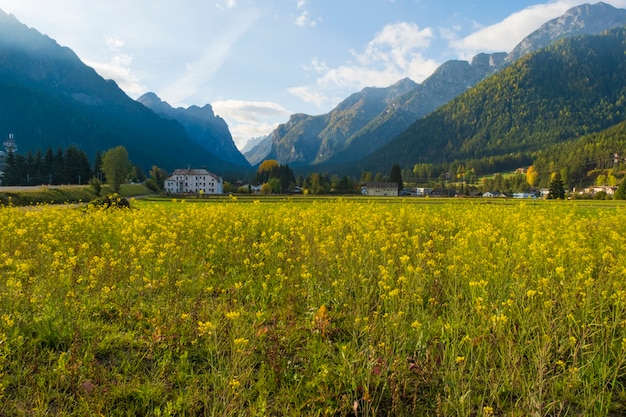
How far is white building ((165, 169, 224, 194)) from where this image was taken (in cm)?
14238

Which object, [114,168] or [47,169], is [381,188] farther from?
[47,169]

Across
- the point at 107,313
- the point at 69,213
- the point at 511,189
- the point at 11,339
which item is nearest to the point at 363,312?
the point at 107,313

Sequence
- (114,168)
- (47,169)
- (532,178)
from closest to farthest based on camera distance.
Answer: (114,168)
(47,169)
(532,178)

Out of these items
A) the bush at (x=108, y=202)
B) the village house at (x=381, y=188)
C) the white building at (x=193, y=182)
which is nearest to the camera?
the bush at (x=108, y=202)

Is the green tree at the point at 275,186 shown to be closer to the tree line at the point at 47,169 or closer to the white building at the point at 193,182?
the white building at the point at 193,182

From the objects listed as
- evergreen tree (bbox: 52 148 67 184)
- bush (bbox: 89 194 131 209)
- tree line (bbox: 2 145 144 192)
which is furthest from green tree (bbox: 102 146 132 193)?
bush (bbox: 89 194 131 209)

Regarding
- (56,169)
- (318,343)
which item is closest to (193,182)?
(56,169)

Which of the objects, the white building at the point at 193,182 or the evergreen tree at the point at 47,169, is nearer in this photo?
the evergreen tree at the point at 47,169

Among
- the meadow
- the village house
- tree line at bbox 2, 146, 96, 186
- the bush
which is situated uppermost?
tree line at bbox 2, 146, 96, 186

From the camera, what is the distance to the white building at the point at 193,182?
14238cm

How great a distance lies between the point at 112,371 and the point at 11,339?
1.38 metres

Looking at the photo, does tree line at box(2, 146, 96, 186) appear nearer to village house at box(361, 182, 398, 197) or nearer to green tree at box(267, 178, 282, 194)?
green tree at box(267, 178, 282, 194)

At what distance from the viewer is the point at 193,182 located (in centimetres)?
14312

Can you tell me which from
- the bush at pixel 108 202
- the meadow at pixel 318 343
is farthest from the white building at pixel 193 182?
the meadow at pixel 318 343
